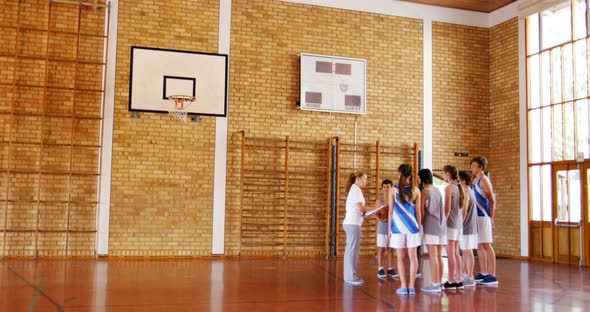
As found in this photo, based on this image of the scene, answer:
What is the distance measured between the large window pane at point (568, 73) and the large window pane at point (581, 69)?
0.13 m

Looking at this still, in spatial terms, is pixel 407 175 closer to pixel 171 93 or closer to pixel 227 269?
pixel 227 269

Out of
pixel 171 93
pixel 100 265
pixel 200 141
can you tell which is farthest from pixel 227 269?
pixel 171 93

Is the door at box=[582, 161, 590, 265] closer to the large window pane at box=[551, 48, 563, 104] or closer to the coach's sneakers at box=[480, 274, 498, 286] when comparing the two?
the large window pane at box=[551, 48, 563, 104]

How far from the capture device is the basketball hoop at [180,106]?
11875 mm

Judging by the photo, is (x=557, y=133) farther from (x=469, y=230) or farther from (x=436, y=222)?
(x=436, y=222)

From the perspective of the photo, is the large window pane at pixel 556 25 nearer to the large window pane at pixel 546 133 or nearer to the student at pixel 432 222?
the large window pane at pixel 546 133

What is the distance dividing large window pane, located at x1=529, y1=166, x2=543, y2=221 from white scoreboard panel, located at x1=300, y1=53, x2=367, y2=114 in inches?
Answer: 166

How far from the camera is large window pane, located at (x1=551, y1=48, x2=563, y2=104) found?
12852 mm

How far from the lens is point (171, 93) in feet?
39.5

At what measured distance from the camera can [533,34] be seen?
1354 centimetres

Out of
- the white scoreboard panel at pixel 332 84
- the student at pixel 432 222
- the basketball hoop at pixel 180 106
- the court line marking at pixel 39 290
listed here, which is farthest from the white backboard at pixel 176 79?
the student at pixel 432 222

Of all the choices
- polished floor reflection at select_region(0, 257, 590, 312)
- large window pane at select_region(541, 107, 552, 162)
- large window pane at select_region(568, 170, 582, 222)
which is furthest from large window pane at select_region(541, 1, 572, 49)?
polished floor reflection at select_region(0, 257, 590, 312)

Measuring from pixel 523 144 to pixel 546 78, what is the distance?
162 cm

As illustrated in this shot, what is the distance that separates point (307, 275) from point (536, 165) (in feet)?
23.0
